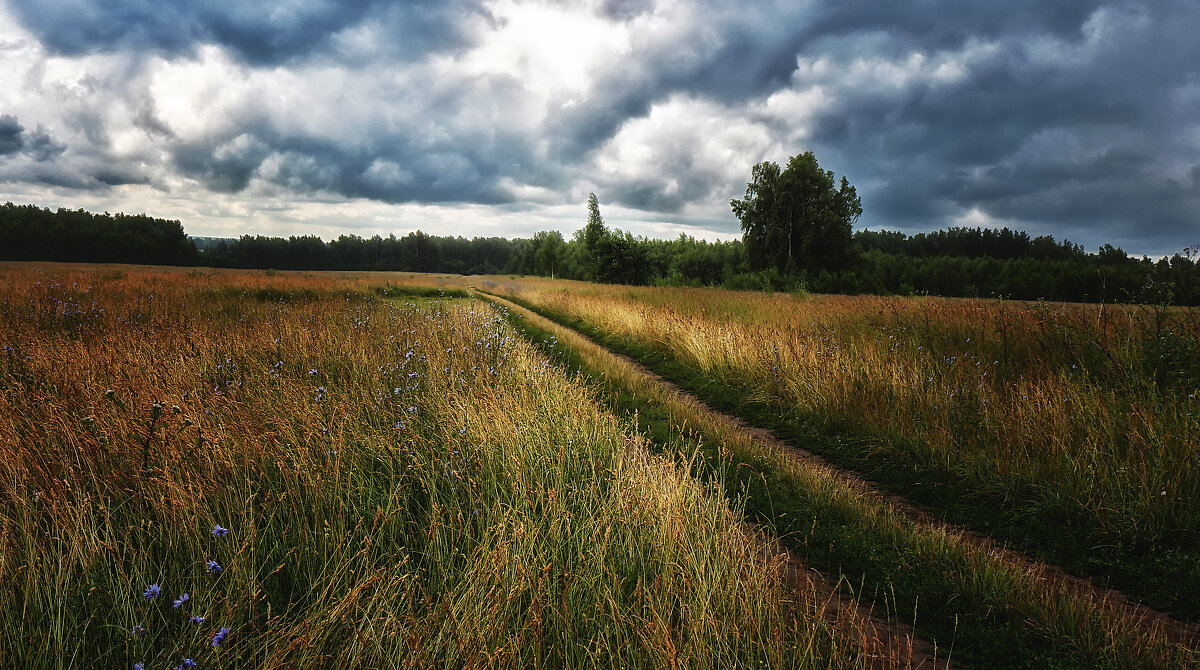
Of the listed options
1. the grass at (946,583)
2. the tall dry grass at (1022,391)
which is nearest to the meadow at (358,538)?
the grass at (946,583)

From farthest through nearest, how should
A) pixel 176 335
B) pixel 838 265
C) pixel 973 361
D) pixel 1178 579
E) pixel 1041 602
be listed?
pixel 838 265 < pixel 176 335 < pixel 973 361 < pixel 1178 579 < pixel 1041 602

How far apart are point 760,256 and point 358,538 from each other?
1884 inches

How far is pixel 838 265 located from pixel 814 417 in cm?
4321

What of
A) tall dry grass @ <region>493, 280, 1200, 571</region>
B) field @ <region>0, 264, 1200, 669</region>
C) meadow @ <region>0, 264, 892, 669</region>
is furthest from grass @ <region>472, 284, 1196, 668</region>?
tall dry grass @ <region>493, 280, 1200, 571</region>

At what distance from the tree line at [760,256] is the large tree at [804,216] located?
117 mm

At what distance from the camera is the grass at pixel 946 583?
2.71 metres

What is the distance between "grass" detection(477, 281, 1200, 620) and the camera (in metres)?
3.93

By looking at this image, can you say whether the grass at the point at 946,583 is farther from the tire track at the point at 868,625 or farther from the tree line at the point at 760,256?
the tree line at the point at 760,256

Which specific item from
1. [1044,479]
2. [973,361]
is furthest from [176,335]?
[973,361]

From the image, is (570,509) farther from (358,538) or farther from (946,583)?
(946,583)

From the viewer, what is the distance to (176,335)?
8094mm

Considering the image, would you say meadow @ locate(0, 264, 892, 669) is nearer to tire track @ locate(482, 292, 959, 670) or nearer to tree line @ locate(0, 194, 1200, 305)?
tire track @ locate(482, 292, 959, 670)

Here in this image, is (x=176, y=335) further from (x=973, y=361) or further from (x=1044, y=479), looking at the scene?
(x=973, y=361)

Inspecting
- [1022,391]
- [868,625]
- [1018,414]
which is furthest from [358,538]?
[1022,391]
